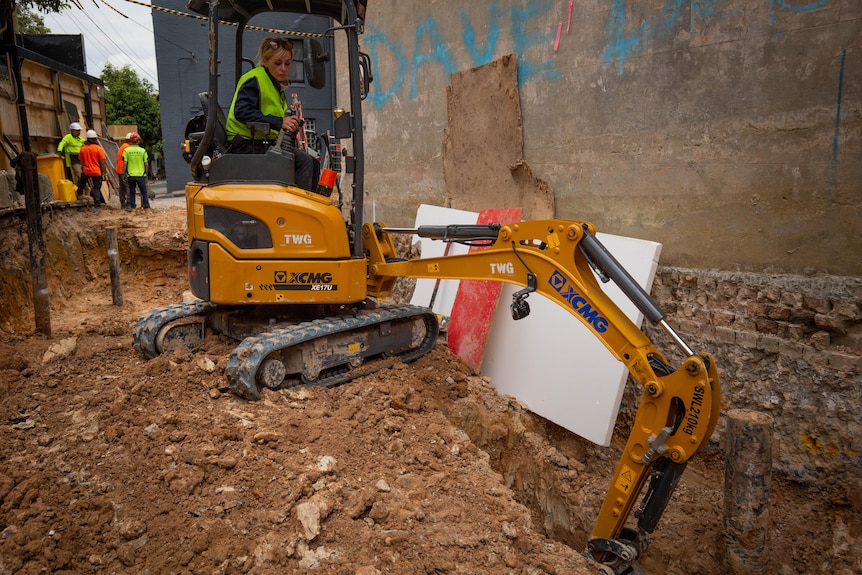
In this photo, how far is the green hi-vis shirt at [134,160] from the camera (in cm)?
1180

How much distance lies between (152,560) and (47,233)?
714 centimetres

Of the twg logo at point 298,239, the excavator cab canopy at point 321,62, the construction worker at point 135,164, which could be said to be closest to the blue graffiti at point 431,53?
the excavator cab canopy at point 321,62

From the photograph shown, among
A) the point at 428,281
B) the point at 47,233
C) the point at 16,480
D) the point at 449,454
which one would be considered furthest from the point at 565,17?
the point at 47,233

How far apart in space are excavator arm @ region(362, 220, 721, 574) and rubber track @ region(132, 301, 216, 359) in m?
2.73

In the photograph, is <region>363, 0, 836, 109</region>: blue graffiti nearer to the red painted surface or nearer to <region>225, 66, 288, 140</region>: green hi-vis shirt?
the red painted surface

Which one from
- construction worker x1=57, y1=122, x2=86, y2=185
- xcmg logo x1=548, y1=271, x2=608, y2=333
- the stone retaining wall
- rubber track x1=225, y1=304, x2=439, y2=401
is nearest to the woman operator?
rubber track x1=225, y1=304, x2=439, y2=401

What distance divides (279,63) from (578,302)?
274 centimetres

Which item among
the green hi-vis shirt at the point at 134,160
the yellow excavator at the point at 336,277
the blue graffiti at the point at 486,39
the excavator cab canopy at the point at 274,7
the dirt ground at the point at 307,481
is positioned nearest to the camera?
the dirt ground at the point at 307,481

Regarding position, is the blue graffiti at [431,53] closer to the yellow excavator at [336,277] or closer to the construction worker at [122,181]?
the yellow excavator at [336,277]

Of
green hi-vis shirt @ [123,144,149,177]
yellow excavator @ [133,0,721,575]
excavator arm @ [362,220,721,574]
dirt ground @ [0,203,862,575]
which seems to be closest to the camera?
dirt ground @ [0,203,862,575]

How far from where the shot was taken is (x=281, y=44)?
4164 mm

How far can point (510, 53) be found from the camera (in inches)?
235

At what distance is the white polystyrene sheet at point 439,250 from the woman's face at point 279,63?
2.16 m

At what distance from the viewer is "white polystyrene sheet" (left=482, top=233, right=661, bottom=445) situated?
4656 mm
